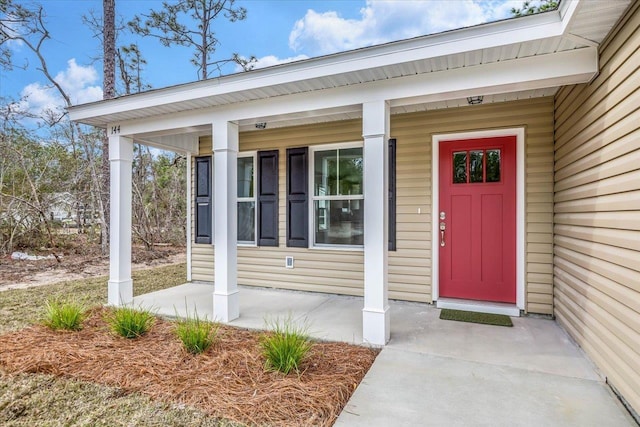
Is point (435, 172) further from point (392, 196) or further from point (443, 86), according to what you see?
point (443, 86)

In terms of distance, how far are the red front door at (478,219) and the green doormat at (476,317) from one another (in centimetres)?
28

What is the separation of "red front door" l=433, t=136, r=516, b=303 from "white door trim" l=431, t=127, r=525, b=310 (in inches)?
2.0

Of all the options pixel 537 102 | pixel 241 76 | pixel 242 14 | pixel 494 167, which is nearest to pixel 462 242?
pixel 494 167

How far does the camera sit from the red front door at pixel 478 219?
12.8 feet

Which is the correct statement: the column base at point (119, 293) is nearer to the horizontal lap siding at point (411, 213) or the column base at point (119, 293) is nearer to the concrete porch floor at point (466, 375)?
the concrete porch floor at point (466, 375)

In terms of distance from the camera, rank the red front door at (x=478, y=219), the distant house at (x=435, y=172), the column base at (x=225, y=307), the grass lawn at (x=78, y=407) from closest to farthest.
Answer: the grass lawn at (x=78, y=407) → the distant house at (x=435, y=172) → the column base at (x=225, y=307) → the red front door at (x=478, y=219)

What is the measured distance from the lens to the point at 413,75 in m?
2.90

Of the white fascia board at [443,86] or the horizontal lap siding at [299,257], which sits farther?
the horizontal lap siding at [299,257]

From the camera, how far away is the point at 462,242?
411 centimetres

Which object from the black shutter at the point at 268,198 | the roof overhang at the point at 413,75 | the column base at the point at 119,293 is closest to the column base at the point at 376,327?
the roof overhang at the point at 413,75

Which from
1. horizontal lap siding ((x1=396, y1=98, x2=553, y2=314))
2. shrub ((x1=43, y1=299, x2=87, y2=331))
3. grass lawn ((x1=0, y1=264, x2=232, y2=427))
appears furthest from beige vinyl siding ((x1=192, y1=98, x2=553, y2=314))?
grass lawn ((x1=0, y1=264, x2=232, y2=427))

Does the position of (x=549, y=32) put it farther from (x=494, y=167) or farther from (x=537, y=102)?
(x=494, y=167)

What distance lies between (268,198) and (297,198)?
1.65 ft

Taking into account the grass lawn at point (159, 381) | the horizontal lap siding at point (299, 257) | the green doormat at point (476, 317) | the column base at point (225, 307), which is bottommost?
the grass lawn at point (159, 381)
